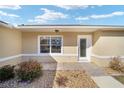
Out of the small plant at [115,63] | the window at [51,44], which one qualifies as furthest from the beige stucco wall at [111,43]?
the window at [51,44]

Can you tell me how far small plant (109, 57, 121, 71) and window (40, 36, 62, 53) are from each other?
4.68 meters

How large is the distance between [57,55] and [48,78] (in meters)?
6.25

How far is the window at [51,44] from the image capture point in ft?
49.5

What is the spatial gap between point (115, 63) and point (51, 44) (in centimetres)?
567

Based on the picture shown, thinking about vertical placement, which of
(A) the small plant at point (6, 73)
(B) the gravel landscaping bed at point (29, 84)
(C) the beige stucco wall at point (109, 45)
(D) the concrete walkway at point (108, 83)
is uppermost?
(C) the beige stucco wall at point (109, 45)

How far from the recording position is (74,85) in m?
7.56

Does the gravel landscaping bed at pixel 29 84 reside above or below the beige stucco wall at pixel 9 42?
below

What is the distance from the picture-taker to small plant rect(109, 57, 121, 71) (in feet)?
37.8

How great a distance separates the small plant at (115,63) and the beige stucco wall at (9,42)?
22.7ft

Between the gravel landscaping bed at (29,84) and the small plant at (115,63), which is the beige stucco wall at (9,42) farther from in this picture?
the small plant at (115,63)

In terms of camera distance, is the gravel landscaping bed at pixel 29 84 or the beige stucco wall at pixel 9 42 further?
the beige stucco wall at pixel 9 42

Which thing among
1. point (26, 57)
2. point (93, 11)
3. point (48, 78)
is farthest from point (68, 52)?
point (93, 11)

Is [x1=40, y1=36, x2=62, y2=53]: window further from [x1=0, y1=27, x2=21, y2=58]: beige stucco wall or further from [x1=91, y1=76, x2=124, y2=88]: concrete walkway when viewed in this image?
[x1=91, y1=76, x2=124, y2=88]: concrete walkway

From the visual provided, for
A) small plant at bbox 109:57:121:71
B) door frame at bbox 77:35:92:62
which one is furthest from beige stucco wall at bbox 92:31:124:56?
door frame at bbox 77:35:92:62
